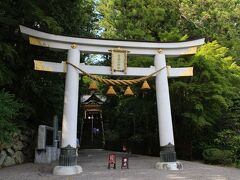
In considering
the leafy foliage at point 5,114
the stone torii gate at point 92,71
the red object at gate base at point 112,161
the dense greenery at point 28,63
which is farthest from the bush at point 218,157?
the leafy foliage at point 5,114

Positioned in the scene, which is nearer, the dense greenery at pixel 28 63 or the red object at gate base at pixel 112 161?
the red object at gate base at pixel 112 161

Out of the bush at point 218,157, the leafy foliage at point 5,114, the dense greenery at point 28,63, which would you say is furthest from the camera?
the bush at point 218,157

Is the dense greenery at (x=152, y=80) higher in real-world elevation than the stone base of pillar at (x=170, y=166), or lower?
higher

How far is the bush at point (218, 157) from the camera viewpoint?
1681 cm

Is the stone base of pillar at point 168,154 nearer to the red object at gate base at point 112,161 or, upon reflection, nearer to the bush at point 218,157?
the red object at gate base at point 112,161

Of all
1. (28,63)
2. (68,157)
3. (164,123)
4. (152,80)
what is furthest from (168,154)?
(28,63)

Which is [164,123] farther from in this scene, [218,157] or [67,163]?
[67,163]

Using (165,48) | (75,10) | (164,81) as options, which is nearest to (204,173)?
(164,81)

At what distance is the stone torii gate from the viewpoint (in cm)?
1346

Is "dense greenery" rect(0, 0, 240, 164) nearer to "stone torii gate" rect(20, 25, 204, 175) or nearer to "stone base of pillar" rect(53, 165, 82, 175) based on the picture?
"stone torii gate" rect(20, 25, 204, 175)

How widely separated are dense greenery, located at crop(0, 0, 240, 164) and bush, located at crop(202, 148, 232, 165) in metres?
0.12

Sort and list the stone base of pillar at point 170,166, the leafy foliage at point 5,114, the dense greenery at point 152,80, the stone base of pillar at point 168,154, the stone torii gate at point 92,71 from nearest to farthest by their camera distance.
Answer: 1. the leafy foliage at point 5,114
2. the stone torii gate at point 92,71
3. the stone base of pillar at point 170,166
4. the stone base of pillar at point 168,154
5. the dense greenery at point 152,80

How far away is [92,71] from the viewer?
14.5m

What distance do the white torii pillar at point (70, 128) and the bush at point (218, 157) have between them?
7.08m
